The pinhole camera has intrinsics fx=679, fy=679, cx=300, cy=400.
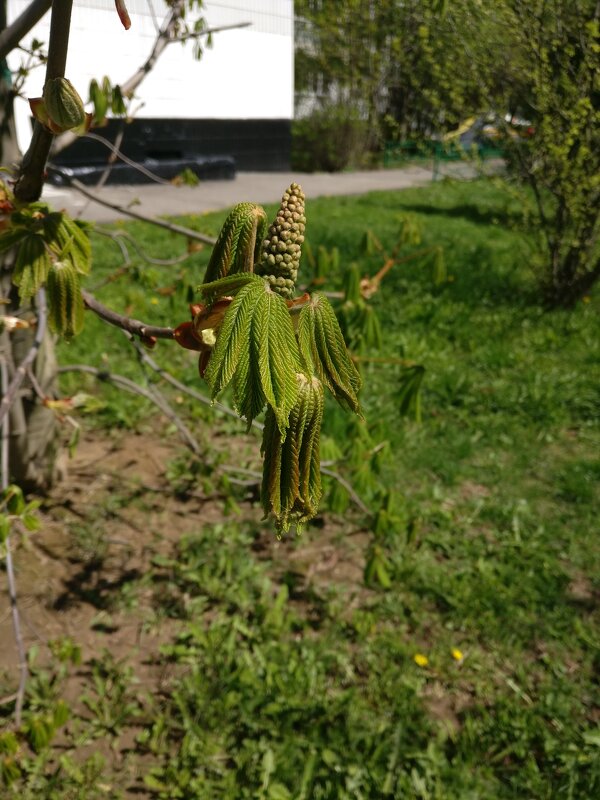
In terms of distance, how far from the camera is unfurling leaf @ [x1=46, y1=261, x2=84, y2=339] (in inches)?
49.0

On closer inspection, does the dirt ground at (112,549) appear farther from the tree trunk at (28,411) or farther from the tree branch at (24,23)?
the tree branch at (24,23)

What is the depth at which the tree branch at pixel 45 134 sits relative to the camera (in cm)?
79

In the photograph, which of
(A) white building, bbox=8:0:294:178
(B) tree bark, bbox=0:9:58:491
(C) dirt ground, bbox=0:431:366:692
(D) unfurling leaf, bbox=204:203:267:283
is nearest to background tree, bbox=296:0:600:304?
(B) tree bark, bbox=0:9:58:491

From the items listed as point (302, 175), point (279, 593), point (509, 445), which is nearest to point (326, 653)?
point (279, 593)

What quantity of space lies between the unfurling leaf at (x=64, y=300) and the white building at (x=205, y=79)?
30.2 ft

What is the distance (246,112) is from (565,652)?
1244 centimetres

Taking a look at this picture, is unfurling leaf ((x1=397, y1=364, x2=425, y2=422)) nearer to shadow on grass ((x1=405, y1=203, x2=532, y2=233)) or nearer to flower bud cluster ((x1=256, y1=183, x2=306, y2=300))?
flower bud cluster ((x1=256, y1=183, x2=306, y2=300))

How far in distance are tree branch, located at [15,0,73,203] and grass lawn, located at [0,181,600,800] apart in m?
1.20

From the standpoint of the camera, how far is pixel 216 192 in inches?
434

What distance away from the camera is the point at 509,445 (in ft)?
12.4

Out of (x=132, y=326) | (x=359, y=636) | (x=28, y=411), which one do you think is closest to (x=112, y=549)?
(x=28, y=411)

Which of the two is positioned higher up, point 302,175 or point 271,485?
point 302,175

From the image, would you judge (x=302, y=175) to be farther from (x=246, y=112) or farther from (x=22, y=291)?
(x=22, y=291)

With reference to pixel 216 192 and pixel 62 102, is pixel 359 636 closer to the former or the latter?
pixel 62 102
